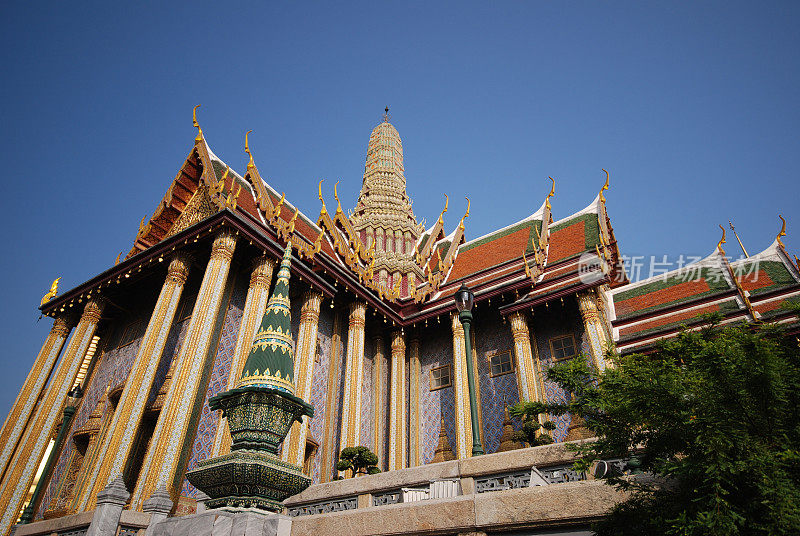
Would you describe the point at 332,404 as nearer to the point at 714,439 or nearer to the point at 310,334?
the point at 310,334

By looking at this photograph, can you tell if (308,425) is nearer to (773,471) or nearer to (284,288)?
(284,288)

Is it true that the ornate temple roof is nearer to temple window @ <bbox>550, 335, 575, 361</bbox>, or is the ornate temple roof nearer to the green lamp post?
temple window @ <bbox>550, 335, 575, 361</bbox>

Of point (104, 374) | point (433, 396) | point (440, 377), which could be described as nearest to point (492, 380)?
point (440, 377)

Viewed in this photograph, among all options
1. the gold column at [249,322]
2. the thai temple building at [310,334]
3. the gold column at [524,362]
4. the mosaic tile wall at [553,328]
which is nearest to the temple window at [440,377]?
the thai temple building at [310,334]

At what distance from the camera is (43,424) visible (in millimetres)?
11469

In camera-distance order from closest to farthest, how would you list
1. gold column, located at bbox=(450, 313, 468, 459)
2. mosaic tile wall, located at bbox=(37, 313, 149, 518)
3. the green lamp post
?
the green lamp post
mosaic tile wall, located at bbox=(37, 313, 149, 518)
gold column, located at bbox=(450, 313, 468, 459)

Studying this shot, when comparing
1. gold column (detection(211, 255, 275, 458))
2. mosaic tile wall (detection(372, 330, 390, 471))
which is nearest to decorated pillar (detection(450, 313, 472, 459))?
mosaic tile wall (detection(372, 330, 390, 471))

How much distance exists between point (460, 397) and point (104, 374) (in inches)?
362

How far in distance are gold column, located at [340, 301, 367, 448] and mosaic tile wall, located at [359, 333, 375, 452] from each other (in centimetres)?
59

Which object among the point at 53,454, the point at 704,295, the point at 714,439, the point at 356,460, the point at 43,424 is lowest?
the point at 714,439

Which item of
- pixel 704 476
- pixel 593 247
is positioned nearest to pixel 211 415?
pixel 704 476

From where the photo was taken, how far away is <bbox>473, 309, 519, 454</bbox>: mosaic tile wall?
12.8 meters

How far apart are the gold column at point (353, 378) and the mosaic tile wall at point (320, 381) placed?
19.5 inches

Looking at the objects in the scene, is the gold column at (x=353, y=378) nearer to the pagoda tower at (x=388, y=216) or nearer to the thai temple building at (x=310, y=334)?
the thai temple building at (x=310, y=334)
